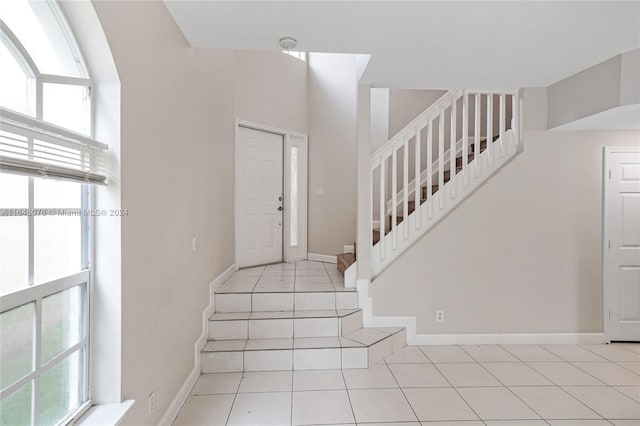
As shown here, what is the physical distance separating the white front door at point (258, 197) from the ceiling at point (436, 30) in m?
2.05

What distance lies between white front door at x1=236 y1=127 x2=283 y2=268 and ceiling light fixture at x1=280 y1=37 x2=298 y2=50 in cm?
196

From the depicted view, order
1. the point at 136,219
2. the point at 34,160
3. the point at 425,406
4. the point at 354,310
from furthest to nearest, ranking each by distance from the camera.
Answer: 1. the point at 354,310
2. the point at 425,406
3. the point at 136,219
4. the point at 34,160

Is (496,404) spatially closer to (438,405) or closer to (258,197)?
(438,405)

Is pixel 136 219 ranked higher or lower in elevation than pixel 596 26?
lower

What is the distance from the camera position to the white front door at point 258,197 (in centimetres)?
421

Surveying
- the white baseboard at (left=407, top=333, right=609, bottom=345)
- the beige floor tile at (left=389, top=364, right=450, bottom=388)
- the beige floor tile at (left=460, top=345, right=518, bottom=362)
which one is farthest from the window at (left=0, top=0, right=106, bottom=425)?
the beige floor tile at (left=460, top=345, right=518, bottom=362)

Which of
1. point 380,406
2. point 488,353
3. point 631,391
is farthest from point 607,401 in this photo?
point 380,406

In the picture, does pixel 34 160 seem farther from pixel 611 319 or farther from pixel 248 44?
pixel 611 319

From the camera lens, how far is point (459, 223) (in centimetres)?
316

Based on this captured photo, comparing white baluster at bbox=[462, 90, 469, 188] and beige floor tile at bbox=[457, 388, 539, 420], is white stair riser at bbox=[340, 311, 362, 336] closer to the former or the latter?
beige floor tile at bbox=[457, 388, 539, 420]

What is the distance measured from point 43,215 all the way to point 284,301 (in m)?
2.19

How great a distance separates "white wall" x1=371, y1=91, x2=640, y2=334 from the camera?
3.15 meters

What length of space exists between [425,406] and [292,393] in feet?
3.04

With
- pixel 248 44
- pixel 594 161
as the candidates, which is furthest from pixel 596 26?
pixel 248 44
